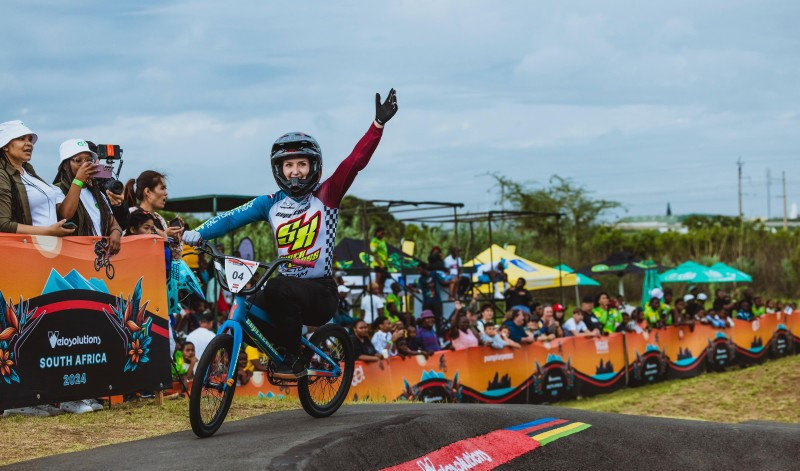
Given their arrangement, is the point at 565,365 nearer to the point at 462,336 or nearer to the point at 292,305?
the point at 462,336

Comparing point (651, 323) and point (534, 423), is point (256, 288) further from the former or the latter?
point (651, 323)

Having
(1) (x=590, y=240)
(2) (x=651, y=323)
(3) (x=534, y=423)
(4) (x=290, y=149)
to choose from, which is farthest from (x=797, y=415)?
(1) (x=590, y=240)

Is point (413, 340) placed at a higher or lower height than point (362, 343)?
lower

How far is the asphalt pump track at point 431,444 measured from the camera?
5.86 metres

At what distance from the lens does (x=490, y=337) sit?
633 inches

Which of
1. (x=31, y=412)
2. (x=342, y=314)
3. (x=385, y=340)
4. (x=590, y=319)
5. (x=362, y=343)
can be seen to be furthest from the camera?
(x=590, y=319)

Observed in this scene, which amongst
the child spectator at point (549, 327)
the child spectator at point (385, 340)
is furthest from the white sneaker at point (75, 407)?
the child spectator at point (549, 327)

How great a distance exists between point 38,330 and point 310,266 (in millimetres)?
2279

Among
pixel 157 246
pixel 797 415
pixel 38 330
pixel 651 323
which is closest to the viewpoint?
pixel 38 330

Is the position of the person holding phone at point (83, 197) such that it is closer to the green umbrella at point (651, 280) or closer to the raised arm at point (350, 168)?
the raised arm at point (350, 168)

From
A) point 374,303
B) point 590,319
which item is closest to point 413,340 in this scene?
point 374,303

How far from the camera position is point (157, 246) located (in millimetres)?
8781

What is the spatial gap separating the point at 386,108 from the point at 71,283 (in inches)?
117

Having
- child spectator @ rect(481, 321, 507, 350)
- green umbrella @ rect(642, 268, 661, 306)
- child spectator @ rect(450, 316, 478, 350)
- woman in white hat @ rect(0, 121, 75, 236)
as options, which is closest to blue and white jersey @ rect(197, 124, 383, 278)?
woman in white hat @ rect(0, 121, 75, 236)
